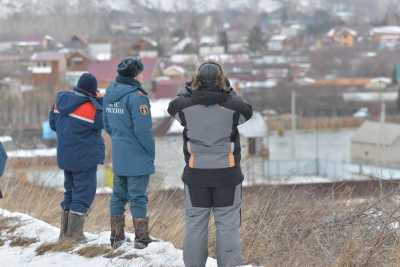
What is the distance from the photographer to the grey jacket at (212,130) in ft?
11.4

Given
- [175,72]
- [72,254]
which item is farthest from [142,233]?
[175,72]

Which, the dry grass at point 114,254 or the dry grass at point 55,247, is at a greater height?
the dry grass at point 114,254

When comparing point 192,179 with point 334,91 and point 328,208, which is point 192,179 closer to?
point 328,208

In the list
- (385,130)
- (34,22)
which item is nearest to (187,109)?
(385,130)

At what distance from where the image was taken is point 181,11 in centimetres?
9756

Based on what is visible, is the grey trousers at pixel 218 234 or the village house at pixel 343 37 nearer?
the grey trousers at pixel 218 234

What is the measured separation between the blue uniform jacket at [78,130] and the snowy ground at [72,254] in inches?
17.2

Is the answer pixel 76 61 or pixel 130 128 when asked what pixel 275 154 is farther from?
pixel 130 128

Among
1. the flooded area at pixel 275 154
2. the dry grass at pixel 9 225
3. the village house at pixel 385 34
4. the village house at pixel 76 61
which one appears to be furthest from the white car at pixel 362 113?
the dry grass at pixel 9 225

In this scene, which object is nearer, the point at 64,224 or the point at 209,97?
the point at 209,97

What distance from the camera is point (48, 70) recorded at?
35938 millimetres

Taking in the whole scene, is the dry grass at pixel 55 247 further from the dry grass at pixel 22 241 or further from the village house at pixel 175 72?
the village house at pixel 175 72

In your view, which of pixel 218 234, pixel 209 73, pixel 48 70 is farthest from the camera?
pixel 48 70

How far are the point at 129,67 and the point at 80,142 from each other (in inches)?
22.0
